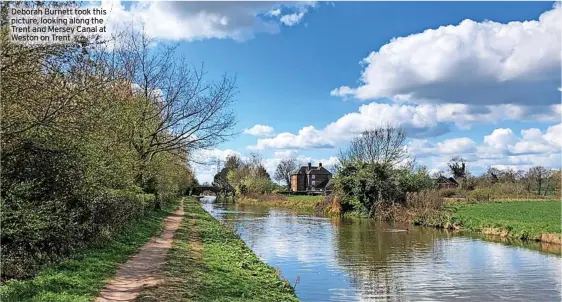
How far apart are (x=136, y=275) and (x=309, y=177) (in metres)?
114

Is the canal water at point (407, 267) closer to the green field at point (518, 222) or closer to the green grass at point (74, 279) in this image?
the green field at point (518, 222)

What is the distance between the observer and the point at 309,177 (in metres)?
124

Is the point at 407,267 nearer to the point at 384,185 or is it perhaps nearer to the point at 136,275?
the point at 136,275

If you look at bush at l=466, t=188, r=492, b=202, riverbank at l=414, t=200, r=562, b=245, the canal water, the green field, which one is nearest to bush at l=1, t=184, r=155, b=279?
the canal water

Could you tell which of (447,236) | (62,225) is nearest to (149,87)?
(62,225)

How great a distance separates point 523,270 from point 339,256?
6.85m

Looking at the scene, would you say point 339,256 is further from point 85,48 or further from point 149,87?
point 149,87

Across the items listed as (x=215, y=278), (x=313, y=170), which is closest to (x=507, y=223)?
(x=215, y=278)

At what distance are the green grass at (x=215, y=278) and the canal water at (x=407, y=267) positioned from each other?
60.7 inches

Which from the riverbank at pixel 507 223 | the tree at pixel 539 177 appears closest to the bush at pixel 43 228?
the riverbank at pixel 507 223

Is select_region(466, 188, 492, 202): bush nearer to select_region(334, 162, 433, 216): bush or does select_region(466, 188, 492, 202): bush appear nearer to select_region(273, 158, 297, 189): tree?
select_region(334, 162, 433, 216): bush

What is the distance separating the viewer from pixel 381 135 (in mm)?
53969

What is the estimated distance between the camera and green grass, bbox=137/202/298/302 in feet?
30.0

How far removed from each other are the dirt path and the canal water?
157 inches
